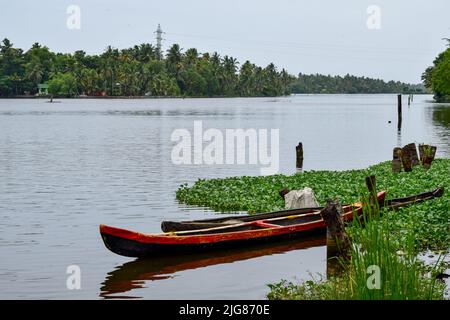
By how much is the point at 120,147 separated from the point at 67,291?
140ft

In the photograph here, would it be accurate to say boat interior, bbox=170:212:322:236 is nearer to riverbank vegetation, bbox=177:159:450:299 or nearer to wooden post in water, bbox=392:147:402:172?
riverbank vegetation, bbox=177:159:450:299

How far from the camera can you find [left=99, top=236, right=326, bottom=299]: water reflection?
16.3 m

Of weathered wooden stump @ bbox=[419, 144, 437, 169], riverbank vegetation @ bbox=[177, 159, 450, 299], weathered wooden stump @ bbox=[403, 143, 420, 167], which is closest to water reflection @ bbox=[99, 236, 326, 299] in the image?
riverbank vegetation @ bbox=[177, 159, 450, 299]

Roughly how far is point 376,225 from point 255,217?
969 cm

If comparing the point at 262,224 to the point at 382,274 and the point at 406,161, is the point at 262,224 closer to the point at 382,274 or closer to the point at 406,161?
the point at 382,274

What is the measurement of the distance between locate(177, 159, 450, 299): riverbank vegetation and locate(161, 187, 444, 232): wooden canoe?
43cm

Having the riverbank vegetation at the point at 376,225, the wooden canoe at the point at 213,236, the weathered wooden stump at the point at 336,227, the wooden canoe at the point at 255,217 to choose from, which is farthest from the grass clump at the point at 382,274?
the wooden canoe at the point at 255,217

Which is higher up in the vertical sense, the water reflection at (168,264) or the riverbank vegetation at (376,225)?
the riverbank vegetation at (376,225)

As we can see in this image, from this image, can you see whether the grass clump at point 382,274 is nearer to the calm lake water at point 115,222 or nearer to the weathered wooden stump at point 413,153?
the calm lake water at point 115,222

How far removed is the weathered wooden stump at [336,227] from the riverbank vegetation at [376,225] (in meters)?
0.28

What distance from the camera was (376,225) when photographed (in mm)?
10578

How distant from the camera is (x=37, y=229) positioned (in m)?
22.9

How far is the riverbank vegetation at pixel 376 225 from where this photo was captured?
412 inches

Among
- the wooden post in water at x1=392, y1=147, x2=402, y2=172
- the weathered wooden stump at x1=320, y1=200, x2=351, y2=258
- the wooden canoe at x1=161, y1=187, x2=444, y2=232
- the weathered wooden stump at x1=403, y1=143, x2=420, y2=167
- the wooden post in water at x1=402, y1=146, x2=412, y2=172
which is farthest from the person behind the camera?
the weathered wooden stump at x1=403, y1=143, x2=420, y2=167
